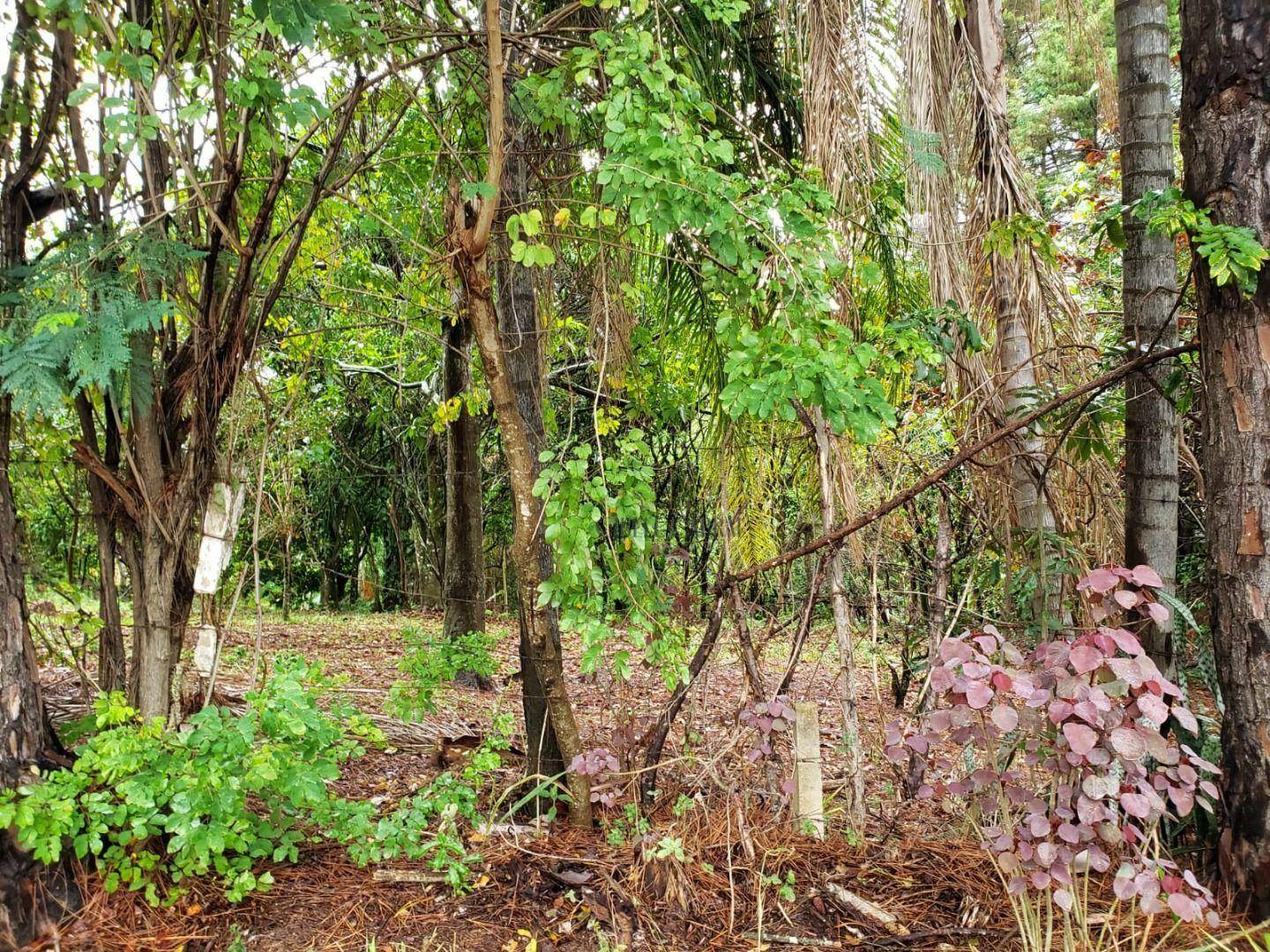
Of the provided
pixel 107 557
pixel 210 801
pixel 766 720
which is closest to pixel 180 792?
pixel 210 801

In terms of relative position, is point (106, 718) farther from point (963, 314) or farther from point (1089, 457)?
point (1089, 457)

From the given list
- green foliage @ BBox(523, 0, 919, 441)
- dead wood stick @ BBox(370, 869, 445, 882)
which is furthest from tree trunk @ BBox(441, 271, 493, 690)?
green foliage @ BBox(523, 0, 919, 441)

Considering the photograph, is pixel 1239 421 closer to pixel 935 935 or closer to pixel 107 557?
pixel 935 935

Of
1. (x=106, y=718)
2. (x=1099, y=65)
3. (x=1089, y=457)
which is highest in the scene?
(x=1099, y=65)

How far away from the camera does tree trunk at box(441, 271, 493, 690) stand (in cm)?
599

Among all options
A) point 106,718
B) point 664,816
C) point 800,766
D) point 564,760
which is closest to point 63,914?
point 106,718

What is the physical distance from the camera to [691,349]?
12.8ft

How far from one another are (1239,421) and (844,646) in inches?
51.2

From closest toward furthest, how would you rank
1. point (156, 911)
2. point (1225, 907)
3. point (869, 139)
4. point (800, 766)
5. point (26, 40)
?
point (1225, 907) < point (156, 911) < point (26, 40) < point (800, 766) < point (869, 139)

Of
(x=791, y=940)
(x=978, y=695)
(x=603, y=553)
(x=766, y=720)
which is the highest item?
(x=603, y=553)

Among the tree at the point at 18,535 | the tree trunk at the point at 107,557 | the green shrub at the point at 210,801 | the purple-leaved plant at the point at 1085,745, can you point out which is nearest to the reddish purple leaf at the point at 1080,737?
the purple-leaved plant at the point at 1085,745

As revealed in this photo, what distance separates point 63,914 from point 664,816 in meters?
1.76

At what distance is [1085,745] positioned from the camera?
1.83m

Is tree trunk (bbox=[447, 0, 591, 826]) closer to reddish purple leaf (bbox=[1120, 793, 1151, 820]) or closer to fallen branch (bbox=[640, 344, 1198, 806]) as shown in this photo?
fallen branch (bbox=[640, 344, 1198, 806])
